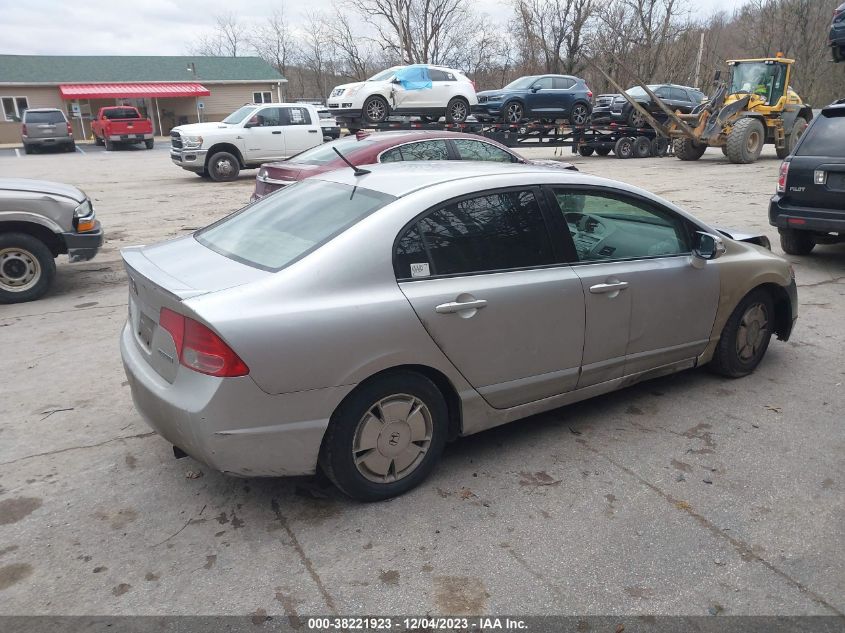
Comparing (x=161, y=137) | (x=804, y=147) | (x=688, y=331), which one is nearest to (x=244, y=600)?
(x=688, y=331)

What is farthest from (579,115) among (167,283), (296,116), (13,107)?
(13,107)

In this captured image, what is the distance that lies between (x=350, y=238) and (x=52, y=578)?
1.91m

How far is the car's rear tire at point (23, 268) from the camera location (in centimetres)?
673

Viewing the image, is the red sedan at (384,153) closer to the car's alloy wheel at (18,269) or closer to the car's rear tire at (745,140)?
the car's alloy wheel at (18,269)

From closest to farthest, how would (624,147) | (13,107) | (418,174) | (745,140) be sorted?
(418,174), (745,140), (624,147), (13,107)

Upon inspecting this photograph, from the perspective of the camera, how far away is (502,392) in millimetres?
3529

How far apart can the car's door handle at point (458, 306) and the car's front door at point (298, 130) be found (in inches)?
632

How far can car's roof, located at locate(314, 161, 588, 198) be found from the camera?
3543mm

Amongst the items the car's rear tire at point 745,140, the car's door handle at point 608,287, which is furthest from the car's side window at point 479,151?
the car's rear tire at point 745,140

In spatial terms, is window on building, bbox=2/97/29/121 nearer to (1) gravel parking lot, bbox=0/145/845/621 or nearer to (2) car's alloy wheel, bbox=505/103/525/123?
(2) car's alloy wheel, bbox=505/103/525/123

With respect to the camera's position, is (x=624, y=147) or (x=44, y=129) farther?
(x=44, y=129)

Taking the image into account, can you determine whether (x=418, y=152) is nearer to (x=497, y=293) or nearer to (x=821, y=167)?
(x=821, y=167)

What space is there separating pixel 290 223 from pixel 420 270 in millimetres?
809

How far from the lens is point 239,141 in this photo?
17.6 m
